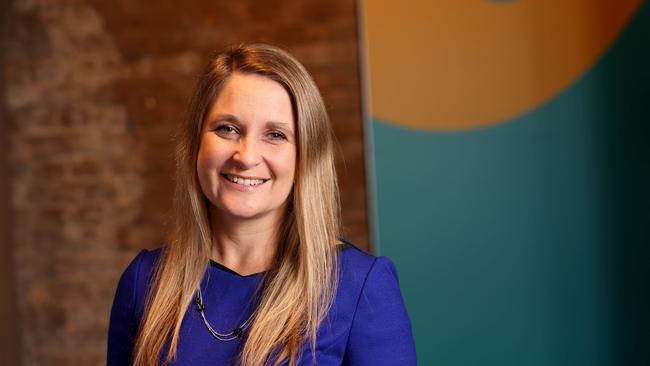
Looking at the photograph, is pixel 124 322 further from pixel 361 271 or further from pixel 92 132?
pixel 92 132

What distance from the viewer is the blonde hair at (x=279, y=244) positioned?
1.50m

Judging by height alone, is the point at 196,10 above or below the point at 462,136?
above

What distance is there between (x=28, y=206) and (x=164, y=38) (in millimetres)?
→ 1095

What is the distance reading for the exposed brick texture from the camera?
3330 millimetres

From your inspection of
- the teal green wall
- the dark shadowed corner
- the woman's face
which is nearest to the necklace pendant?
the woman's face

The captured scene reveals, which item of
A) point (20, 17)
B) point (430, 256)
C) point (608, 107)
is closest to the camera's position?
point (608, 107)

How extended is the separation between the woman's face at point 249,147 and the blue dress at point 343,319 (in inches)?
7.0

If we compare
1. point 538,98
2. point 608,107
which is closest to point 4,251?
point 538,98

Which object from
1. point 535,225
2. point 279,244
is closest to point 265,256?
point 279,244

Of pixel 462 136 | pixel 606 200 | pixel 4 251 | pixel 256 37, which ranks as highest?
pixel 256 37

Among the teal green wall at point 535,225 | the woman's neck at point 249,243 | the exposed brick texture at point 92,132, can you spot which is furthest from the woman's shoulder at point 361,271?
the exposed brick texture at point 92,132

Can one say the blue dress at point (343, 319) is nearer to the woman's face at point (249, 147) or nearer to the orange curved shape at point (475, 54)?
the woman's face at point (249, 147)

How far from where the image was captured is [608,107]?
248 centimetres

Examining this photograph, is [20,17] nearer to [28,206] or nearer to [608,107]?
[28,206]
